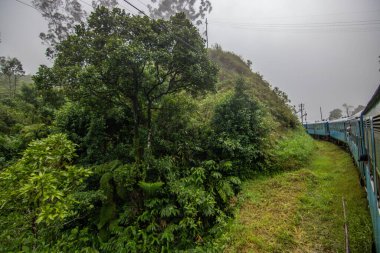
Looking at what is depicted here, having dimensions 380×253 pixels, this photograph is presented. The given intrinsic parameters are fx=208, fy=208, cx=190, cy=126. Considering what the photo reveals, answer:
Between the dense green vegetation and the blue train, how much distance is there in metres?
2.88

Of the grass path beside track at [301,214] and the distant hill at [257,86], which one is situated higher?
the distant hill at [257,86]

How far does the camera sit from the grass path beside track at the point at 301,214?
5098 millimetres

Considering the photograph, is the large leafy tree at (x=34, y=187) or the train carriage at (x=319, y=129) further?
the train carriage at (x=319, y=129)

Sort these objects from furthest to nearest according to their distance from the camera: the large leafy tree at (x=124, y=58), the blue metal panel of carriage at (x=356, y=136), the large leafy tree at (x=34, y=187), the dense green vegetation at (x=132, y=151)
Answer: the large leafy tree at (x=124, y=58)
the blue metal panel of carriage at (x=356, y=136)
the dense green vegetation at (x=132, y=151)
the large leafy tree at (x=34, y=187)

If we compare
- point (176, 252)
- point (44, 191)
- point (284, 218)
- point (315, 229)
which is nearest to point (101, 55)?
point (44, 191)

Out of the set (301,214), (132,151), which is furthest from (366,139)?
(132,151)

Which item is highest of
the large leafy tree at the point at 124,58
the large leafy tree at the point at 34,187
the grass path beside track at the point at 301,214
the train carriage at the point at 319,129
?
the large leafy tree at the point at 124,58

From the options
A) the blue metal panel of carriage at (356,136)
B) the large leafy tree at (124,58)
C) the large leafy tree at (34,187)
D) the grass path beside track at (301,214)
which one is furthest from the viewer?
the large leafy tree at (124,58)

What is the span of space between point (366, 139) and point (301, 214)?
2.90 meters

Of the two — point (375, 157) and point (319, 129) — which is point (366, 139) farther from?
point (319, 129)

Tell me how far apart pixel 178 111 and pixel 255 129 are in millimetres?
3655

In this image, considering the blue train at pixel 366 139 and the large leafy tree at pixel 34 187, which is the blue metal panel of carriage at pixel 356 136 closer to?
the blue train at pixel 366 139

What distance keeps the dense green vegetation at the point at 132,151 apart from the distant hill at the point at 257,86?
4793mm

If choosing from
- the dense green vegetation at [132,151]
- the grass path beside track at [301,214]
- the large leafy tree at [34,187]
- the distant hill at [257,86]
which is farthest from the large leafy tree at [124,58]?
the distant hill at [257,86]
